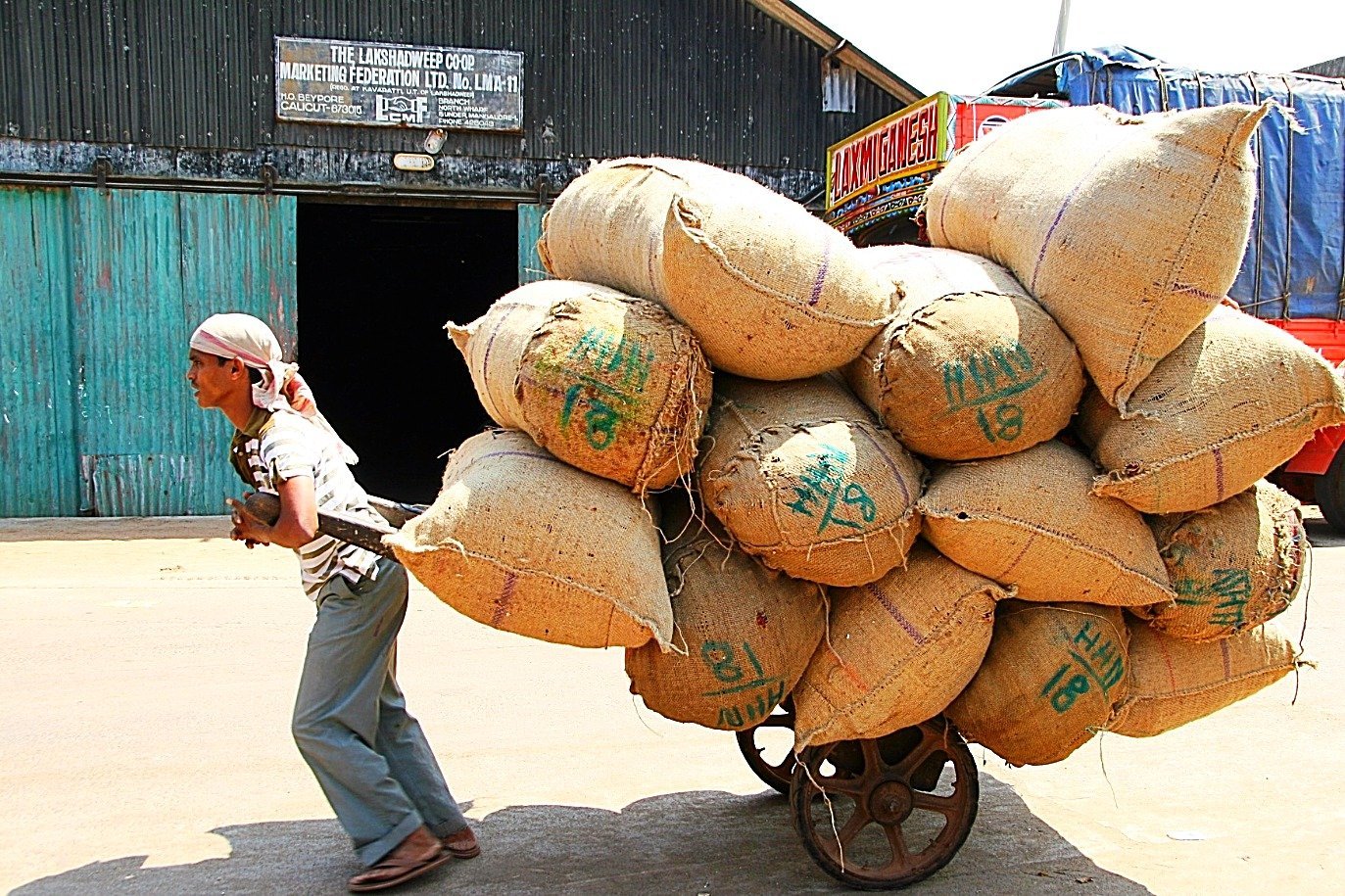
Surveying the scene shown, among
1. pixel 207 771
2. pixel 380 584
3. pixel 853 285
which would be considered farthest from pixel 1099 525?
pixel 207 771

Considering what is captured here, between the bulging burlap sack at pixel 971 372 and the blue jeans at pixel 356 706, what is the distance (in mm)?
1435

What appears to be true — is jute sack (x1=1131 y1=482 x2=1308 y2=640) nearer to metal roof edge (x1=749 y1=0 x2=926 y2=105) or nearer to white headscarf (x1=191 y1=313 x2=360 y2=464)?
white headscarf (x1=191 y1=313 x2=360 y2=464)

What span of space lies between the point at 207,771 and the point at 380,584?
1415 millimetres

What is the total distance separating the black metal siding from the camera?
10445 mm

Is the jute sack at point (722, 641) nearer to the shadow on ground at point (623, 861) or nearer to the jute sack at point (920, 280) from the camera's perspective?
the jute sack at point (920, 280)

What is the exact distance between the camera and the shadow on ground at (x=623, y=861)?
10.5ft

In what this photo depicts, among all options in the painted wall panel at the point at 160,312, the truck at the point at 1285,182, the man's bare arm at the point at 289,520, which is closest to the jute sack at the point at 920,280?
the man's bare arm at the point at 289,520

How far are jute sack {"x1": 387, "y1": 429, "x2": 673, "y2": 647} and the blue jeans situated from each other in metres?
0.59

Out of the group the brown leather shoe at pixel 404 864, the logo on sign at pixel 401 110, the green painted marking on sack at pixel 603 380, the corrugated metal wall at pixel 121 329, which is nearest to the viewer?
the green painted marking on sack at pixel 603 380

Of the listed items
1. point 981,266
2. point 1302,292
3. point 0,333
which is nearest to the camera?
point 981,266

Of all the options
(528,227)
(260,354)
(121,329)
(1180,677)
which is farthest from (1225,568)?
(121,329)

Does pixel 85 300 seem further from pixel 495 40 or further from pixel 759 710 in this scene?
pixel 759 710

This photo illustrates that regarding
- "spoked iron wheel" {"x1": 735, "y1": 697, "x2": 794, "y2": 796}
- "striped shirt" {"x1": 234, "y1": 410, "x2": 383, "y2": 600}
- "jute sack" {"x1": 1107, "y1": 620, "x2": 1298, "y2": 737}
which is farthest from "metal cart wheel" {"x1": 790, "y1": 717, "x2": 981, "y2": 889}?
"striped shirt" {"x1": 234, "y1": 410, "x2": 383, "y2": 600}

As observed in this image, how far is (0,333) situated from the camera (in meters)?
10.5
